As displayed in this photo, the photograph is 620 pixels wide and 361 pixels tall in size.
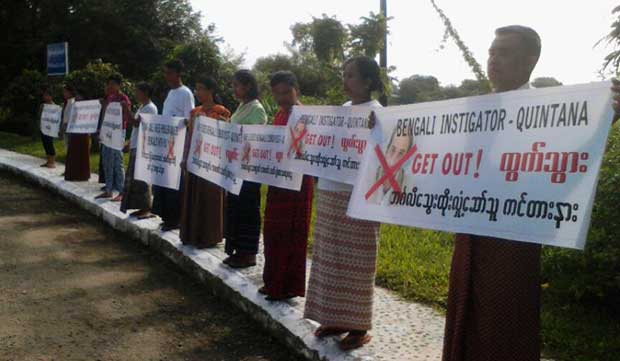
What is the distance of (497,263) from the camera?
2.93m

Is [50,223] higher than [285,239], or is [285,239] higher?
[285,239]

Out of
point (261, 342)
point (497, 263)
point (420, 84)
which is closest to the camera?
point (497, 263)

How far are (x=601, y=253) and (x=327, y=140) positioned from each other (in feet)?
6.00

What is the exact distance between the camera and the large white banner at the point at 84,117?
994 centimetres

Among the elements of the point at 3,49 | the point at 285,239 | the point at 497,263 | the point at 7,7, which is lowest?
the point at 285,239

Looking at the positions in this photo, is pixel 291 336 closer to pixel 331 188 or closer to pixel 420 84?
pixel 331 188

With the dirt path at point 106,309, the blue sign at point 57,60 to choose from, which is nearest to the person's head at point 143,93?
the dirt path at point 106,309

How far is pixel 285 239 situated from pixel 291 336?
72cm

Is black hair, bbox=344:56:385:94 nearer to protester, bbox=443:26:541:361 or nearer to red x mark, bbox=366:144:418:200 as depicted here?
red x mark, bbox=366:144:418:200

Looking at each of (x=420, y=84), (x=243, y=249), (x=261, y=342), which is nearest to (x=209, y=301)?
(x=243, y=249)

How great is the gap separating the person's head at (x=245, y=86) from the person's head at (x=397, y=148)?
2235 millimetres

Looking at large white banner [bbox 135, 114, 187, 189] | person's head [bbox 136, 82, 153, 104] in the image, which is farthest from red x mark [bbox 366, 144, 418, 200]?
person's head [bbox 136, 82, 153, 104]

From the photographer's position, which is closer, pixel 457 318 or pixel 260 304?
pixel 457 318

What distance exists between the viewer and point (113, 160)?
9.23m
